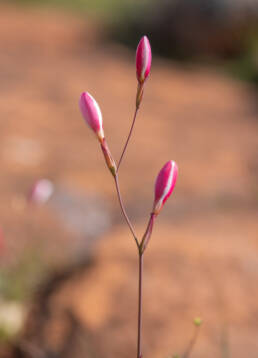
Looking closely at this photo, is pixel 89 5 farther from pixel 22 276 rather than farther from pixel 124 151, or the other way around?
pixel 124 151

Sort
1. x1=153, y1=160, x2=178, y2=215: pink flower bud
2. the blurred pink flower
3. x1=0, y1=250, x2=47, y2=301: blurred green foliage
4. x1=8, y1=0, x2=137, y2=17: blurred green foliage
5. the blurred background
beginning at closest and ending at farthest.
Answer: x1=153, y1=160, x2=178, y2=215: pink flower bud < the blurred pink flower < the blurred background < x1=0, y1=250, x2=47, y2=301: blurred green foliage < x1=8, y1=0, x2=137, y2=17: blurred green foliage

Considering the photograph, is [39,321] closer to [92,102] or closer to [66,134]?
[92,102]

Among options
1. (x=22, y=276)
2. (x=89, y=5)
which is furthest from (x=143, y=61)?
(x=89, y=5)

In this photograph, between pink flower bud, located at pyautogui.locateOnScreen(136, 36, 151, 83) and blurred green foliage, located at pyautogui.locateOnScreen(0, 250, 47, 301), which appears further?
blurred green foliage, located at pyautogui.locateOnScreen(0, 250, 47, 301)

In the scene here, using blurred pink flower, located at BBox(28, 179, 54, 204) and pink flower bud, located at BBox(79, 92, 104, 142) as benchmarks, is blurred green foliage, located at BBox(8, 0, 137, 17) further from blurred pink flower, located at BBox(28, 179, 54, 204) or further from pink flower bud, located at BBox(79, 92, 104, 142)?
pink flower bud, located at BBox(79, 92, 104, 142)

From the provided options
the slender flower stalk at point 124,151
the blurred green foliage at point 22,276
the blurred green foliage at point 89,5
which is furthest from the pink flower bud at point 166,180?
the blurred green foliage at point 89,5

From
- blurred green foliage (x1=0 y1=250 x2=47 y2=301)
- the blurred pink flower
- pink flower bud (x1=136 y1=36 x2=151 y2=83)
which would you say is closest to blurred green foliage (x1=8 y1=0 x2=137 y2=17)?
blurred green foliage (x1=0 y1=250 x2=47 y2=301)

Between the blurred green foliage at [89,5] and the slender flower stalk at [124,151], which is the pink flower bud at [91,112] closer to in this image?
the slender flower stalk at [124,151]
